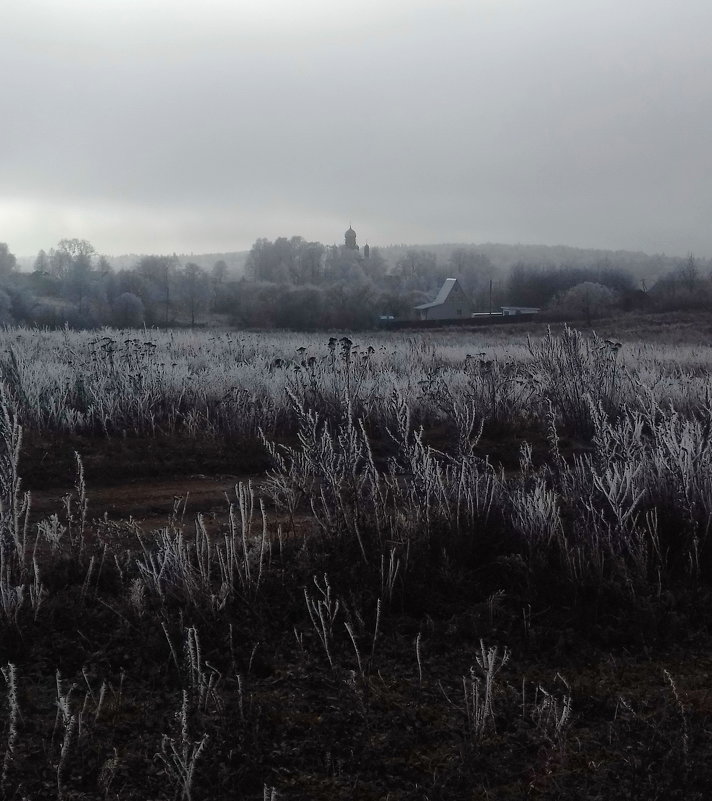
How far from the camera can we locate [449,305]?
4797 cm

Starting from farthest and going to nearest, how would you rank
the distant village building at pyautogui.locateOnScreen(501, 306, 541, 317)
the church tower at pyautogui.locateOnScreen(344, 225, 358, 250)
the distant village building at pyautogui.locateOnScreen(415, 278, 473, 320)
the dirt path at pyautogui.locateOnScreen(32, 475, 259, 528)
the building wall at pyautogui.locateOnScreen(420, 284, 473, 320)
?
the church tower at pyautogui.locateOnScreen(344, 225, 358, 250) → the building wall at pyautogui.locateOnScreen(420, 284, 473, 320) → the distant village building at pyautogui.locateOnScreen(415, 278, 473, 320) → the distant village building at pyautogui.locateOnScreen(501, 306, 541, 317) → the dirt path at pyautogui.locateOnScreen(32, 475, 259, 528)

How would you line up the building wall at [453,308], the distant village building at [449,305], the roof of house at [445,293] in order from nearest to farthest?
the distant village building at [449,305]
the building wall at [453,308]
the roof of house at [445,293]

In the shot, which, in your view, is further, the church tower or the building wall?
the church tower

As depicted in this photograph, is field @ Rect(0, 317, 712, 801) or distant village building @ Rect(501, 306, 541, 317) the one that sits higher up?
distant village building @ Rect(501, 306, 541, 317)

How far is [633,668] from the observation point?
3.00 m

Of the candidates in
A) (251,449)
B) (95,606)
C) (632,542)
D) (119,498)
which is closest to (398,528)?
(632,542)

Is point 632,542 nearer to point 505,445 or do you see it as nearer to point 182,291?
point 505,445

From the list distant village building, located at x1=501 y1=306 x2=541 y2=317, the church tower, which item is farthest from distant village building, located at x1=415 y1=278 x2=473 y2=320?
the church tower

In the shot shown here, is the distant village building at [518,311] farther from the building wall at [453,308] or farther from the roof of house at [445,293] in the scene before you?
the roof of house at [445,293]

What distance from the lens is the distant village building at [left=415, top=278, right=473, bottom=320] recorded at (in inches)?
1821

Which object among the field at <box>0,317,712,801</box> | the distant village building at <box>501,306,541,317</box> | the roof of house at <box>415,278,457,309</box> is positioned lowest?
the field at <box>0,317,712,801</box>

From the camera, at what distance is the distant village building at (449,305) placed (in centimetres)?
4625

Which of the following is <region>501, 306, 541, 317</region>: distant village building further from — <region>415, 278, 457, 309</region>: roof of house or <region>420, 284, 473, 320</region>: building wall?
<region>415, 278, 457, 309</region>: roof of house

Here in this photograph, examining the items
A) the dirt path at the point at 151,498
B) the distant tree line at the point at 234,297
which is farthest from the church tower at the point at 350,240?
the dirt path at the point at 151,498
